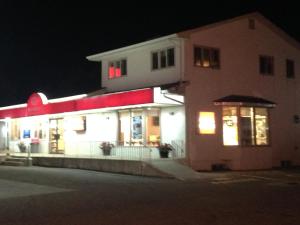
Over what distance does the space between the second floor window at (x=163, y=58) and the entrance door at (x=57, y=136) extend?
972 cm

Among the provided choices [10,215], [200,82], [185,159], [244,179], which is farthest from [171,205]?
[200,82]

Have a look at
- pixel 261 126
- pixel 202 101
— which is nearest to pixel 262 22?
pixel 261 126

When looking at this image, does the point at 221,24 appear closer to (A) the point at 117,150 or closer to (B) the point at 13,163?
(A) the point at 117,150

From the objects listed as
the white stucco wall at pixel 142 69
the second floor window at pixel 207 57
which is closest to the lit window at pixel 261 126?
the second floor window at pixel 207 57

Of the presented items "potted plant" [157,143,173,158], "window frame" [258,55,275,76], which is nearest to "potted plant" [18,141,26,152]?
"potted plant" [157,143,173,158]

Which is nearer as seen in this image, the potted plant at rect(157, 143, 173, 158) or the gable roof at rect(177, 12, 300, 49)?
the potted plant at rect(157, 143, 173, 158)

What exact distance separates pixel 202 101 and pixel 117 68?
7042 mm

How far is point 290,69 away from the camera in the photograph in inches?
1227

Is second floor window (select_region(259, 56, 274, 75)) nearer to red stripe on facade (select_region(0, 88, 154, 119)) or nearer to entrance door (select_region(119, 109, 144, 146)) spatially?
entrance door (select_region(119, 109, 144, 146))

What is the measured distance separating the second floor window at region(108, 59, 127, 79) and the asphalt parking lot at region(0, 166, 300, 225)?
29.5ft

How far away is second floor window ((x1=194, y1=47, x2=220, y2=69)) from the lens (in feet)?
85.9

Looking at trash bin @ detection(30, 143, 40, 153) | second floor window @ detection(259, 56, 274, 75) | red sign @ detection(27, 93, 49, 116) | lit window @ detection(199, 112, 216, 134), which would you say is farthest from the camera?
trash bin @ detection(30, 143, 40, 153)

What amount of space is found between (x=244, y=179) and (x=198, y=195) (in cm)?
638

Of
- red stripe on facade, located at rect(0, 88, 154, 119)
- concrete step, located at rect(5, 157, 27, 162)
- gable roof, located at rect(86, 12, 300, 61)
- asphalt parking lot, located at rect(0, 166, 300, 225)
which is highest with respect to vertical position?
gable roof, located at rect(86, 12, 300, 61)
